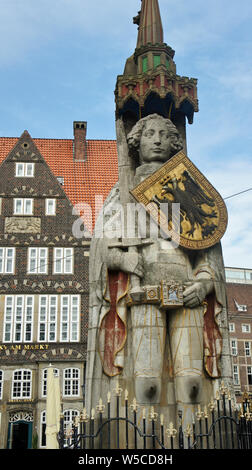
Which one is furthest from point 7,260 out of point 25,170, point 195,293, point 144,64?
point 195,293

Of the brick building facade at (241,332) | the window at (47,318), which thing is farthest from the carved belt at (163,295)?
the brick building facade at (241,332)

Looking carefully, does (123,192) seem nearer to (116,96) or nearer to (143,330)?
(116,96)

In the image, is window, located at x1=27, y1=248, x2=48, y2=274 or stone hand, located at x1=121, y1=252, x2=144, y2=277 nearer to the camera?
stone hand, located at x1=121, y1=252, x2=144, y2=277

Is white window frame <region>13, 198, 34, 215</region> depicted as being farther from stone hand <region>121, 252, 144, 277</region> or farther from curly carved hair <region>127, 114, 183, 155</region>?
stone hand <region>121, 252, 144, 277</region>

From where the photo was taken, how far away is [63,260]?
25000 mm

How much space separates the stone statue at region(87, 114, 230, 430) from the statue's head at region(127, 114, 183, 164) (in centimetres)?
35

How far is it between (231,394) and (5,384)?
17.9 metres

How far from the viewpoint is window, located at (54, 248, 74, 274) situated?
24812 millimetres

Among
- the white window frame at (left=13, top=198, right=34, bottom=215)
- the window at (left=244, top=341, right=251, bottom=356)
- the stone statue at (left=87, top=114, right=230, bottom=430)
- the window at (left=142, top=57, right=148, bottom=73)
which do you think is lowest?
the stone statue at (left=87, top=114, right=230, bottom=430)

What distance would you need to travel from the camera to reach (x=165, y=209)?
25.1 feet

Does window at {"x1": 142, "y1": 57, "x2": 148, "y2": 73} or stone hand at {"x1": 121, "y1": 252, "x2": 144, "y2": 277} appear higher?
window at {"x1": 142, "y1": 57, "x2": 148, "y2": 73}

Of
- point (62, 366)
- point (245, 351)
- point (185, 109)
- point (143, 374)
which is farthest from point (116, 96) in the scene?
point (245, 351)

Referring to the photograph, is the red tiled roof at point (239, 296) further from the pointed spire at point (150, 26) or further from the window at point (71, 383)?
the pointed spire at point (150, 26)

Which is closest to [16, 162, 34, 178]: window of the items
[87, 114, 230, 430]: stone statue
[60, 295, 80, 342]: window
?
[60, 295, 80, 342]: window
